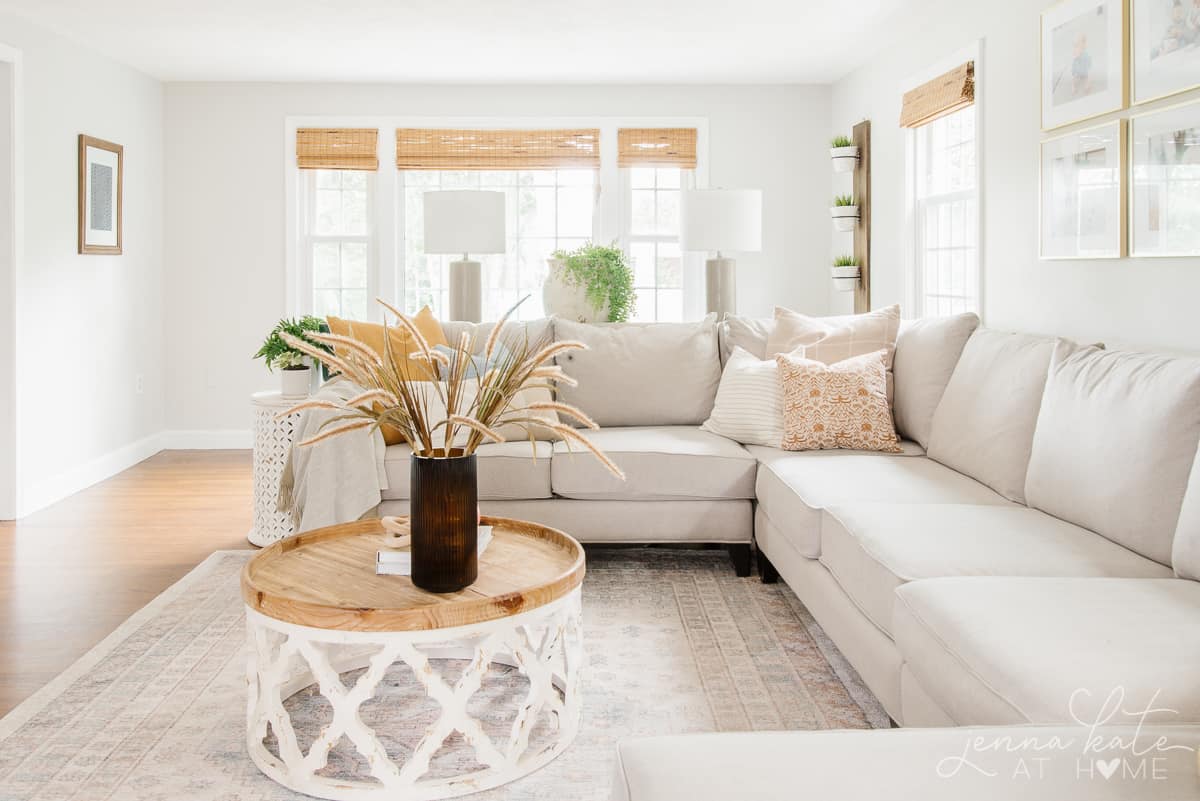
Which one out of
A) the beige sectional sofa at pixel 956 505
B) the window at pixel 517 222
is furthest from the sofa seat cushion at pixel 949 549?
the window at pixel 517 222

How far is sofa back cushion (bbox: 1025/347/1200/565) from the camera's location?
7.45ft

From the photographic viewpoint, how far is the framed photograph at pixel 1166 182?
111 inches

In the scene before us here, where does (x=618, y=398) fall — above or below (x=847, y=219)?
below

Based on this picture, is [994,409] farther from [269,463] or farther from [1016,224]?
[269,463]

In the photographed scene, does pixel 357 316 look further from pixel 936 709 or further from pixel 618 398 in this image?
pixel 936 709

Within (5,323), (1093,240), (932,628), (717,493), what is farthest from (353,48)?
(932,628)

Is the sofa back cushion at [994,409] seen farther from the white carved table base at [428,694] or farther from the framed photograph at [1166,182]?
the white carved table base at [428,694]

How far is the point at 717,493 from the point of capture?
3707mm

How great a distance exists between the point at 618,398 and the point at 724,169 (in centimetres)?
302

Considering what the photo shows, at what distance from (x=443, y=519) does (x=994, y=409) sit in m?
1.84

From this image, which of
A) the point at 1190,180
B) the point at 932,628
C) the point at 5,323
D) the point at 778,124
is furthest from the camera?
the point at 778,124

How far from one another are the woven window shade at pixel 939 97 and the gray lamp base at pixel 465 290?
2.28 m

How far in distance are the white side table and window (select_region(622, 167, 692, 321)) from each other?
319cm

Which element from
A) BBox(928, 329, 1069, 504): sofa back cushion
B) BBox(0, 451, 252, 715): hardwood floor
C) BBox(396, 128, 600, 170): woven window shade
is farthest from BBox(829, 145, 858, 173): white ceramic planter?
BBox(0, 451, 252, 715): hardwood floor
